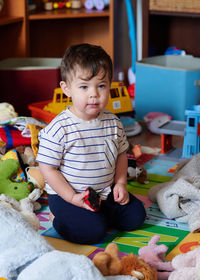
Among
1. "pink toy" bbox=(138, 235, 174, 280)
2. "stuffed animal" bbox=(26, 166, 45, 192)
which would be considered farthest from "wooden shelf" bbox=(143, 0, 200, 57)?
"pink toy" bbox=(138, 235, 174, 280)

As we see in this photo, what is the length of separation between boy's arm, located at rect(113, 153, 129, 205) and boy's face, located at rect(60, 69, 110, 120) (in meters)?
0.19

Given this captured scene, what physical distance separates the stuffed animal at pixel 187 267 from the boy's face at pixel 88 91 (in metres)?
0.41

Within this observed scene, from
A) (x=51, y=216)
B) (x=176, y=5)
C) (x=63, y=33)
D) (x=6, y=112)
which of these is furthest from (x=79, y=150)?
(x=63, y=33)

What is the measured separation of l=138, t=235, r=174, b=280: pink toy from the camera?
104 centimetres

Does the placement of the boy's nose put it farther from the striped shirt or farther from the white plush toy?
the white plush toy

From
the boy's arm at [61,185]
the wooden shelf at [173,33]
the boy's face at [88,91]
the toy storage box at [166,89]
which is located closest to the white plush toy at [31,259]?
the boy's arm at [61,185]

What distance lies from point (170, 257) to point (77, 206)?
0.26m

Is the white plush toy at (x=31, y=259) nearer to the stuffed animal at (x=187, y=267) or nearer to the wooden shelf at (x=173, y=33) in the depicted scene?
the stuffed animal at (x=187, y=267)

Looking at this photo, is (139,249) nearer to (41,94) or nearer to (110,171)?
(110,171)

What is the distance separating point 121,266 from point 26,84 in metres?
1.31

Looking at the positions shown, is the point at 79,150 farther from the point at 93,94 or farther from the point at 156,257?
the point at 156,257

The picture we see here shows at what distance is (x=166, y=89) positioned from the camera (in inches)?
87.1

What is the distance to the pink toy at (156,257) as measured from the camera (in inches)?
41.1

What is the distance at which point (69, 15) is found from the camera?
2.37 meters
